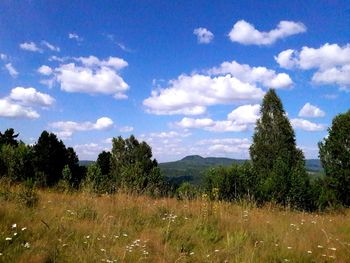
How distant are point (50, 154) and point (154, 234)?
31235 millimetres

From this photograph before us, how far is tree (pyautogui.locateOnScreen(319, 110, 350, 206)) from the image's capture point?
2442cm

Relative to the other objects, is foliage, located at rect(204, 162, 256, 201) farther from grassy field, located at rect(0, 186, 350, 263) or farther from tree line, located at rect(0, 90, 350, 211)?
grassy field, located at rect(0, 186, 350, 263)

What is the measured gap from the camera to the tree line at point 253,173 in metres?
11.0

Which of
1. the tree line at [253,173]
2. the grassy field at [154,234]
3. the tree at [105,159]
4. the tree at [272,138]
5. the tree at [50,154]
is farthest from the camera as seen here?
the tree at [105,159]

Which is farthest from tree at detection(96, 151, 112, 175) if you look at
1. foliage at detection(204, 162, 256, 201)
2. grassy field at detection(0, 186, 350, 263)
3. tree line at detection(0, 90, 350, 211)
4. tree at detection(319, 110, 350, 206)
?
grassy field at detection(0, 186, 350, 263)

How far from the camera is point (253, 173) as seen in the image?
27250 mm

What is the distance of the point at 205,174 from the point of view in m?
27.6

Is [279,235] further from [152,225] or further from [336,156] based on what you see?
[336,156]

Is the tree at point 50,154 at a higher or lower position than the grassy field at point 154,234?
higher

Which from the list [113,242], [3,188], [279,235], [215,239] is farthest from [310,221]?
[3,188]

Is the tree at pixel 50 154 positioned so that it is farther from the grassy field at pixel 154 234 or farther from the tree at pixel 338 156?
the grassy field at pixel 154 234

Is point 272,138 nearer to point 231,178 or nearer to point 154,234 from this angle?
point 231,178

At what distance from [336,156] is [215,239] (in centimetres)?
2117

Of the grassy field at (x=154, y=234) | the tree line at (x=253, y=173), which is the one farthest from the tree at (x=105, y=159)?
the grassy field at (x=154, y=234)
